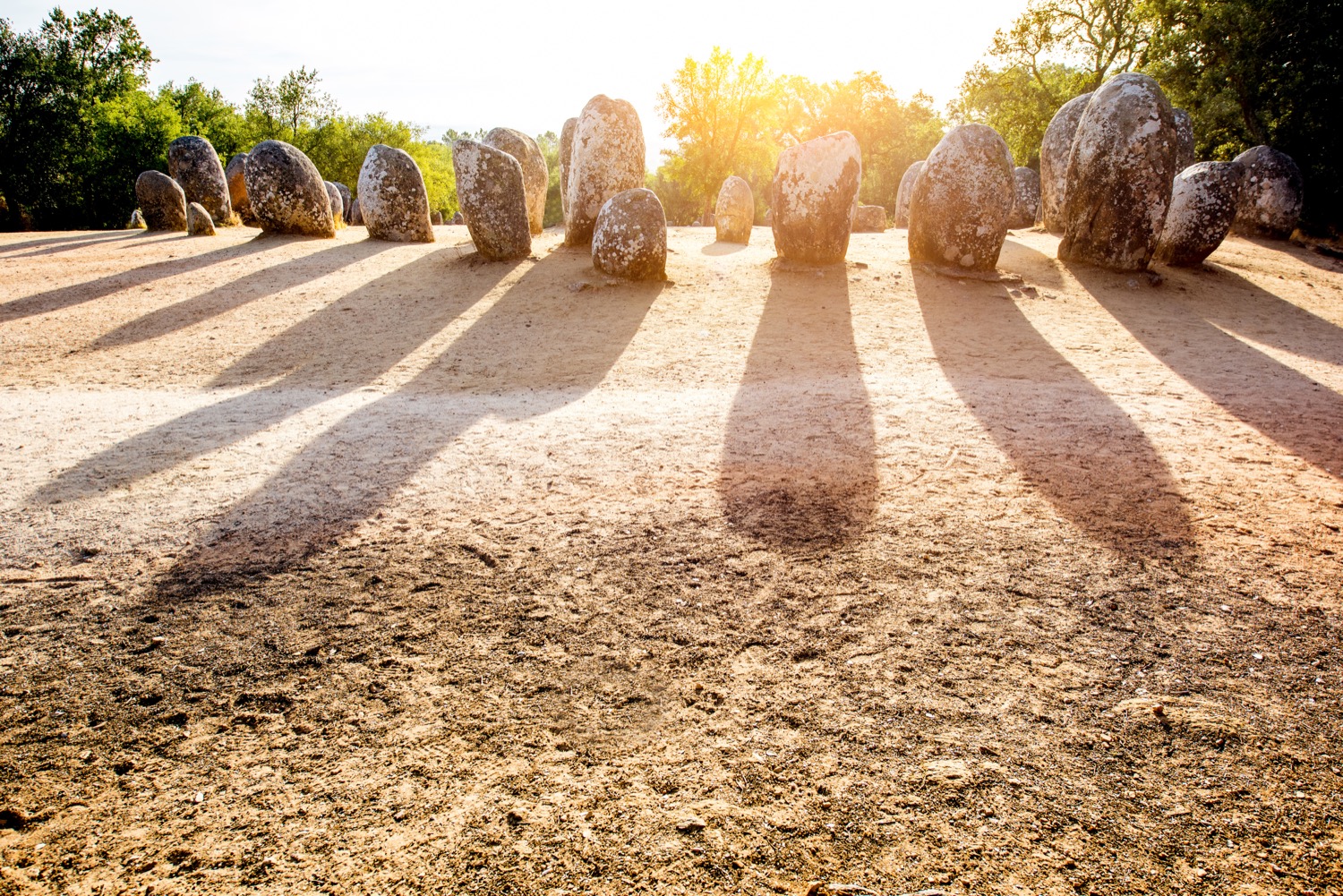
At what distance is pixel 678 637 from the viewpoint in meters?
2.45

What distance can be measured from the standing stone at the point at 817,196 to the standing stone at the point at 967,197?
1.11m

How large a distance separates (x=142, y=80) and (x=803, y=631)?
131ft

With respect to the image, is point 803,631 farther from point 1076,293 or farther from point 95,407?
point 1076,293

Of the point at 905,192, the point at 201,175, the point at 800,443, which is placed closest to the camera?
the point at 800,443

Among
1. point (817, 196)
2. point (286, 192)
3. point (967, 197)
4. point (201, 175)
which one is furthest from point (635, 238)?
point (201, 175)

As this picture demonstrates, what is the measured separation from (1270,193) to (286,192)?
62.6ft

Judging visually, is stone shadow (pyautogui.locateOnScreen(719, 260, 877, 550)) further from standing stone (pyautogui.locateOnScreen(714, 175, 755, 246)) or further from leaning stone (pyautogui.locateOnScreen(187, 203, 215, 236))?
leaning stone (pyautogui.locateOnScreen(187, 203, 215, 236))

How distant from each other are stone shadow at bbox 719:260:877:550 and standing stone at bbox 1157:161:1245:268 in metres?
6.62

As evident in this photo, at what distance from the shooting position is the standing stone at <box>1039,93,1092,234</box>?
1283 centimetres

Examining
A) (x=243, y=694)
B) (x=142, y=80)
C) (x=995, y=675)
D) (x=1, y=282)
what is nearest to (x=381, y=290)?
(x=1, y=282)

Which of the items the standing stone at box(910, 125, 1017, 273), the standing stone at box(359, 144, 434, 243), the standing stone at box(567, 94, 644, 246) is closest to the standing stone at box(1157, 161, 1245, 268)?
the standing stone at box(910, 125, 1017, 273)

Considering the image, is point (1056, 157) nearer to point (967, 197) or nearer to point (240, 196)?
point (967, 197)

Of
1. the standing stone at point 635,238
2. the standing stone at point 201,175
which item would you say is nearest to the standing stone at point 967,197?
the standing stone at point 635,238

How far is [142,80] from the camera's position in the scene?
96.5ft
